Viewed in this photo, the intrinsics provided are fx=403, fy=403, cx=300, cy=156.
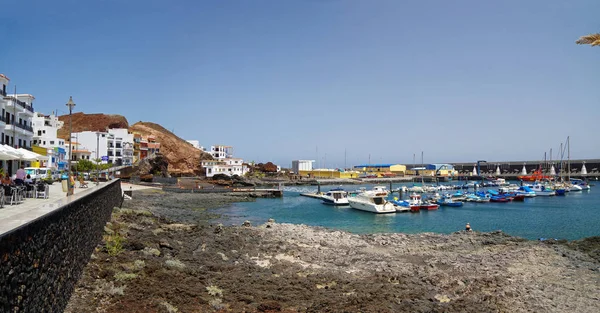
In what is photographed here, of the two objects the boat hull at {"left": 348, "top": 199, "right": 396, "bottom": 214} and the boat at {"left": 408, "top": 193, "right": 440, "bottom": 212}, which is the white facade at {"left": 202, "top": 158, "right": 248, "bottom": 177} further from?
the boat at {"left": 408, "top": 193, "right": 440, "bottom": 212}

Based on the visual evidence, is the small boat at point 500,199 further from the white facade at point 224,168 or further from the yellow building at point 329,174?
the yellow building at point 329,174

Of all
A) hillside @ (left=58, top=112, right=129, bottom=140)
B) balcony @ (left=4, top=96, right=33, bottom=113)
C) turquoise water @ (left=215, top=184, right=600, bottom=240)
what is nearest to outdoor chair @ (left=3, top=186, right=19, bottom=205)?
turquoise water @ (left=215, top=184, right=600, bottom=240)

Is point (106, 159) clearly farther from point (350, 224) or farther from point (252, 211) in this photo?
point (350, 224)

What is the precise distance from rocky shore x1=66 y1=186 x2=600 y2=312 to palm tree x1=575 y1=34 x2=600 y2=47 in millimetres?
11862

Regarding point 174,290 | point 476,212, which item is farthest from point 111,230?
point 476,212

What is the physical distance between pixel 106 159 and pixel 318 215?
178 feet

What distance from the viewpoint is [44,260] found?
845 centimetres

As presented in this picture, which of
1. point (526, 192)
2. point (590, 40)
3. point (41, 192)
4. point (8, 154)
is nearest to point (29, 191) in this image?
point (41, 192)

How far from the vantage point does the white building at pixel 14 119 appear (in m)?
36.4

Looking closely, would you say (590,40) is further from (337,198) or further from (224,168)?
(224,168)

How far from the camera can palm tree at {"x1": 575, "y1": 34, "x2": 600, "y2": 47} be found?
21183 mm

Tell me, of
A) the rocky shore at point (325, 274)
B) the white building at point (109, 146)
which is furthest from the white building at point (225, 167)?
the rocky shore at point (325, 274)

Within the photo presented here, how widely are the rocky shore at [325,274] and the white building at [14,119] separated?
20230 millimetres

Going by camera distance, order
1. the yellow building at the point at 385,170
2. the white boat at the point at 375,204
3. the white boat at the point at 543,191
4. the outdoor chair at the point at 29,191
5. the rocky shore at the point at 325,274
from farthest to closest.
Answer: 1. the yellow building at the point at 385,170
2. the white boat at the point at 543,191
3. the white boat at the point at 375,204
4. the outdoor chair at the point at 29,191
5. the rocky shore at the point at 325,274
